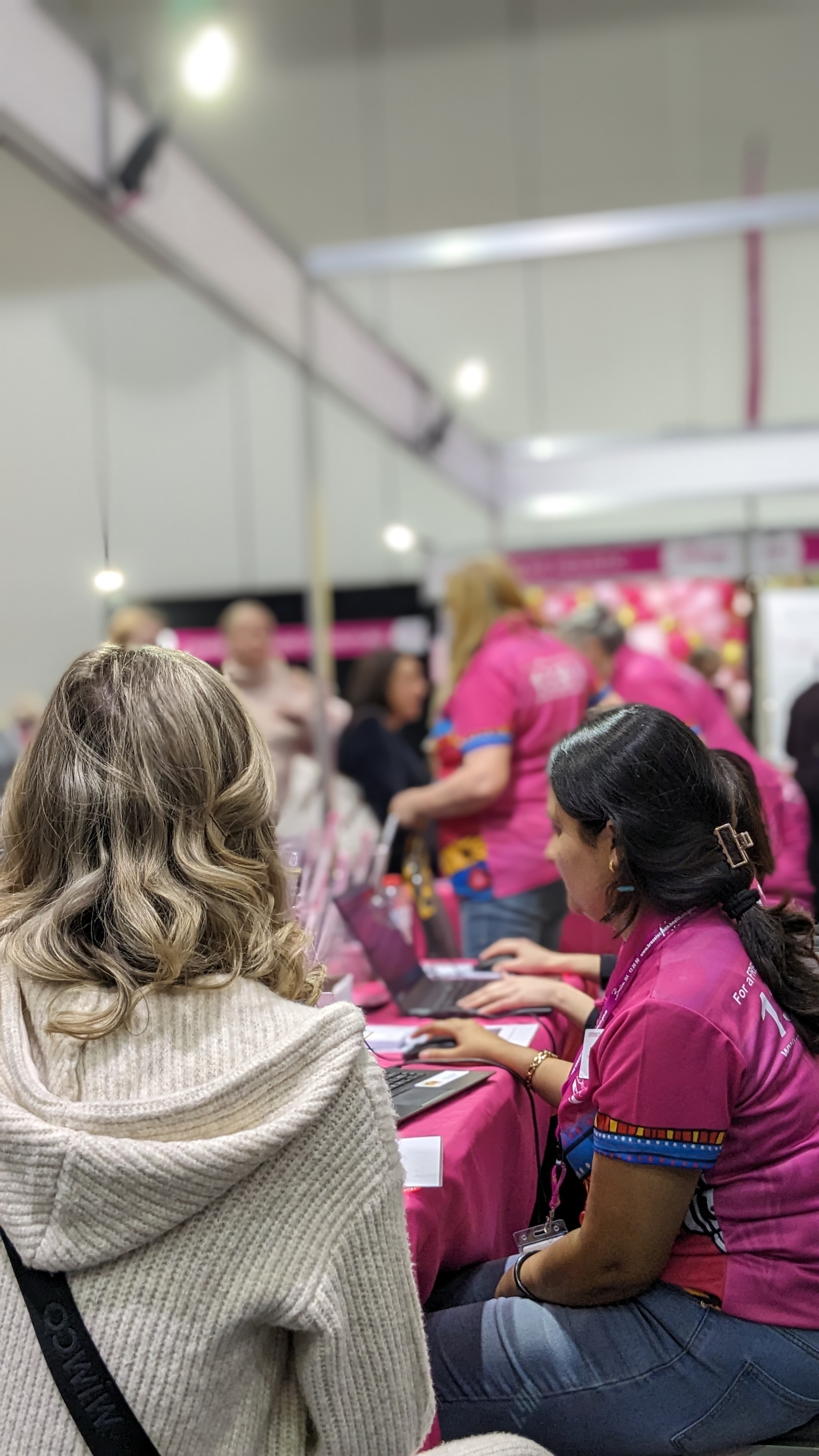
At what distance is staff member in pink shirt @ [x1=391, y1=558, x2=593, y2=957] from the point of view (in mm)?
3355

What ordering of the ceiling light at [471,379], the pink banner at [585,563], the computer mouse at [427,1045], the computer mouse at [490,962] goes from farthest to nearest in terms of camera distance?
the ceiling light at [471,379] < the pink banner at [585,563] < the computer mouse at [490,962] < the computer mouse at [427,1045]

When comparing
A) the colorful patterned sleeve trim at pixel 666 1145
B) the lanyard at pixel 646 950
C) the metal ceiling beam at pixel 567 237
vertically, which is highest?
the metal ceiling beam at pixel 567 237

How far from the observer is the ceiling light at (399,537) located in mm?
8281

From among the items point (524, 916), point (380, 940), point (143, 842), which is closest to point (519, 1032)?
point (380, 940)

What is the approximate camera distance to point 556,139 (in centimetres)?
749

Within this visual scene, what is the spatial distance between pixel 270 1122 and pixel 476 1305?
2.36 feet

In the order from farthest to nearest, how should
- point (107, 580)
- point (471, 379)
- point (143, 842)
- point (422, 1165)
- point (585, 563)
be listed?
1. point (471, 379)
2. point (585, 563)
3. point (107, 580)
4. point (422, 1165)
5. point (143, 842)

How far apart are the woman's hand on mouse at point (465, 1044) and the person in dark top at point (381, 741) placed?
222cm

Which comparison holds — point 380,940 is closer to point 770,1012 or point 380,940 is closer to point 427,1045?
point 427,1045

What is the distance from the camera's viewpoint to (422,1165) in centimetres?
151

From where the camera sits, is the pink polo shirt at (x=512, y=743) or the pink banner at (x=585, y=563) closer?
the pink polo shirt at (x=512, y=743)

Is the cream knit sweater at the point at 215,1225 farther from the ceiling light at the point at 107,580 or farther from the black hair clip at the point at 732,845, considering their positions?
the ceiling light at the point at 107,580

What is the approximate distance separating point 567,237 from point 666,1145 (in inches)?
180

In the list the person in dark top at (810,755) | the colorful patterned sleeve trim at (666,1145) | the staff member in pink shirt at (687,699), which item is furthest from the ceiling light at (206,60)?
the colorful patterned sleeve trim at (666,1145)
